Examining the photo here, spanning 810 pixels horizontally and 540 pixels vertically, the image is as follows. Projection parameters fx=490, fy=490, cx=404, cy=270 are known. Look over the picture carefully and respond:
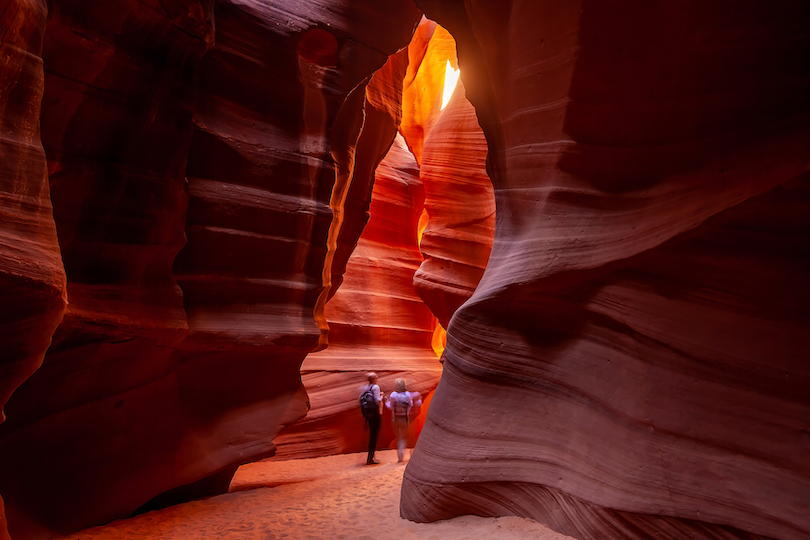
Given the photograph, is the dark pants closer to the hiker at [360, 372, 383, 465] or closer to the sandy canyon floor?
the hiker at [360, 372, 383, 465]

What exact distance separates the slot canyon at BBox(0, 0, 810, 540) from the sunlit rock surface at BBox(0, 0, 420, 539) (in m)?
0.02

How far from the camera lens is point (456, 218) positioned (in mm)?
10547

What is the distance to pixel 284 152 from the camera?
18.6 ft

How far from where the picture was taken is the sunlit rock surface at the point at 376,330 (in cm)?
905

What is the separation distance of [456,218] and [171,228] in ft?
22.2

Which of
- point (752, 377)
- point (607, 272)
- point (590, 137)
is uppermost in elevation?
point (590, 137)

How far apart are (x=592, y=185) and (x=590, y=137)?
13.4 inches

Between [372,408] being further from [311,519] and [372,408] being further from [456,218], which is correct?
[456,218]

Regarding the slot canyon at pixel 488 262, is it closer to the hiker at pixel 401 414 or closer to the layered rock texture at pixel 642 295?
the layered rock texture at pixel 642 295

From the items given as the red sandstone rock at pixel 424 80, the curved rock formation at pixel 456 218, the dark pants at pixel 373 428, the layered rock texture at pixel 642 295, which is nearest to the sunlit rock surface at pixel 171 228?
the dark pants at pixel 373 428

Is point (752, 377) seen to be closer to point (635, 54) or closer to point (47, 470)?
point (635, 54)

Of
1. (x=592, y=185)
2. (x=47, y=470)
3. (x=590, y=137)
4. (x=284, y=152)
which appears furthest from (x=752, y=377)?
(x=47, y=470)

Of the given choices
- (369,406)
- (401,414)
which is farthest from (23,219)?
(401,414)

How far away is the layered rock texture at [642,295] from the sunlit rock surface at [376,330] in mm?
5346
